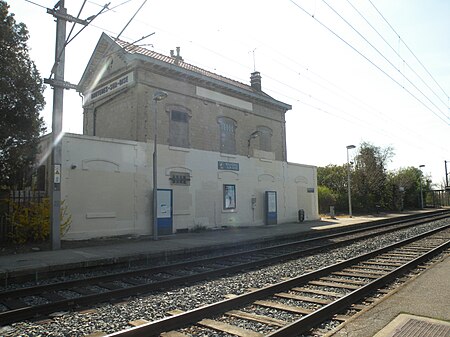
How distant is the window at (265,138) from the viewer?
2454 cm

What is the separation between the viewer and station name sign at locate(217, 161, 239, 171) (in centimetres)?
2105

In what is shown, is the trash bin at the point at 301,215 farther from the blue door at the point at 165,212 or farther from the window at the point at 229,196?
the blue door at the point at 165,212

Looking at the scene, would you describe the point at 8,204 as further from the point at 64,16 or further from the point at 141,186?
the point at 64,16

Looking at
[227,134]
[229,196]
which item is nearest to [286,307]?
[229,196]

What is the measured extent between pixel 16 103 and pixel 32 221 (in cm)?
443

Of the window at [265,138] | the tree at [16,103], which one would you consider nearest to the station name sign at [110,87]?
the tree at [16,103]

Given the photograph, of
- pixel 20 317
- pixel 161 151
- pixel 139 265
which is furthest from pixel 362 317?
pixel 161 151

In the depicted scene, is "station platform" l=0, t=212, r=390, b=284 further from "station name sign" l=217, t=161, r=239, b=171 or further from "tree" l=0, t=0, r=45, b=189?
"station name sign" l=217, t=161, r=239, b=171

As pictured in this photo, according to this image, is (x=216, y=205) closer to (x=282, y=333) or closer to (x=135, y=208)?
(x=135, y=208)

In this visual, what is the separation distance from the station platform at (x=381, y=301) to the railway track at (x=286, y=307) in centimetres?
57

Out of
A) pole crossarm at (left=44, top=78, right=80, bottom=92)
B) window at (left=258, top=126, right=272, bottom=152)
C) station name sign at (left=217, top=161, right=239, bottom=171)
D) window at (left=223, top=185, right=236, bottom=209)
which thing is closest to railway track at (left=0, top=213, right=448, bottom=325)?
pole crossarm at (left=44, top=78, right=80, bottom=92)

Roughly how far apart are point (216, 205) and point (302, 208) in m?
9.32

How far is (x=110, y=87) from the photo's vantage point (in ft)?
64.4

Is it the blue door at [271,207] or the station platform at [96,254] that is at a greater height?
the blue door at [271,207]
